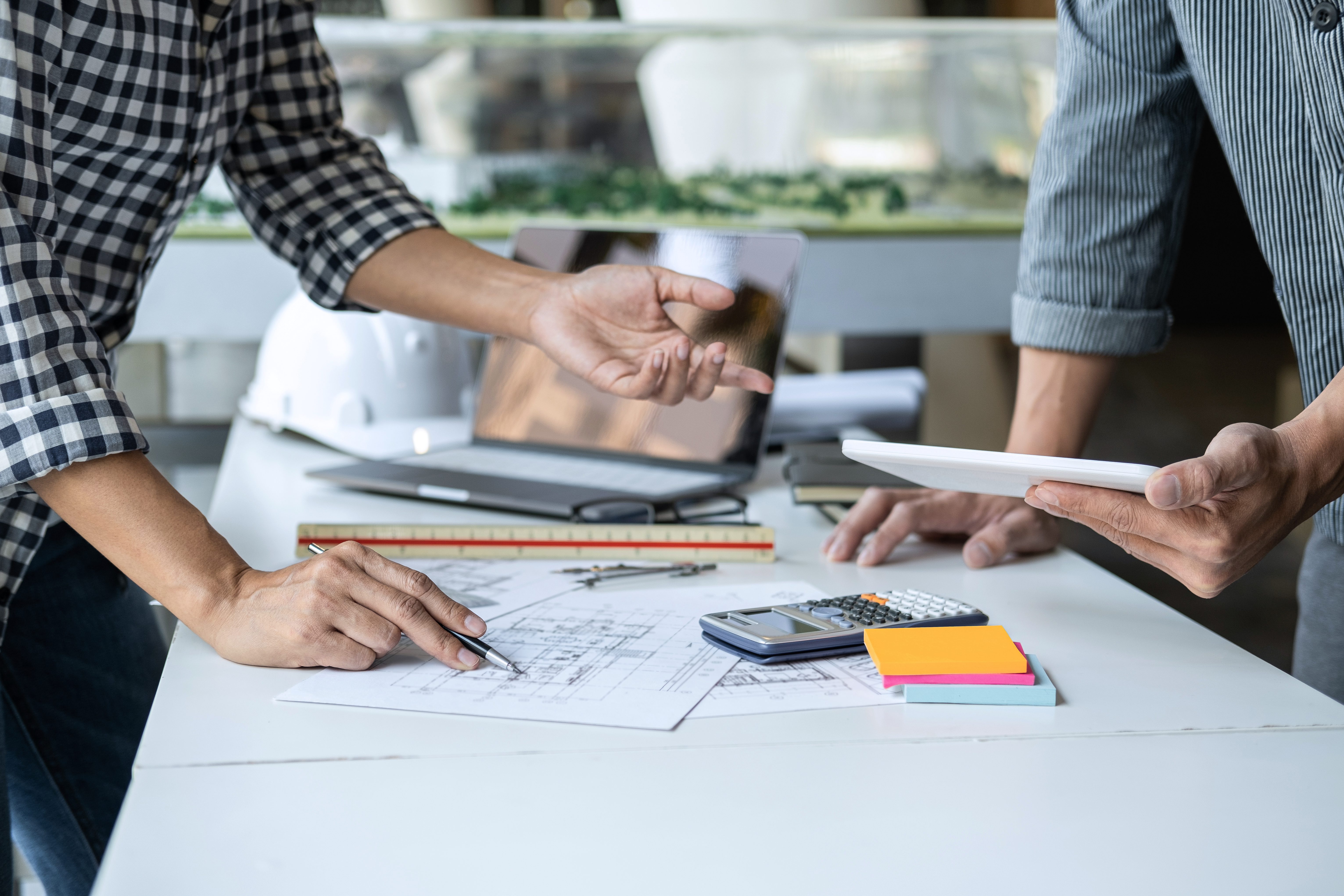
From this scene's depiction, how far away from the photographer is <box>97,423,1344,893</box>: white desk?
51 centimetres

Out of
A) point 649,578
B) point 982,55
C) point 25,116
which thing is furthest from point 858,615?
point 982,55

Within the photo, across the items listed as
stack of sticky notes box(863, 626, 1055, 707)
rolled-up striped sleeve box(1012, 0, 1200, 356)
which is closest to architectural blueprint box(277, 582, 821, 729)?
stack of sticky notes box(863, 626, 1055, 707)

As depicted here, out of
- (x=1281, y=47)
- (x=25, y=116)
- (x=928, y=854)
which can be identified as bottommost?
(x=928, y=854)

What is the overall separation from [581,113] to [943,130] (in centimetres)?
102

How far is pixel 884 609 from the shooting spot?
31.6 inches

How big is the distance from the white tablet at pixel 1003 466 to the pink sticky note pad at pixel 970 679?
12 centimetres

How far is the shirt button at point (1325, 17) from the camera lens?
86 cm

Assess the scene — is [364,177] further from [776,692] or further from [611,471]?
[776,692]

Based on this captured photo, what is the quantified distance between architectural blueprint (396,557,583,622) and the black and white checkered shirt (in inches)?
10.6

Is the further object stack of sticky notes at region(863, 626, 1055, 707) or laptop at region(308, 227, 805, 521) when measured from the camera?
laptop at region(308, 227, 805, 521)

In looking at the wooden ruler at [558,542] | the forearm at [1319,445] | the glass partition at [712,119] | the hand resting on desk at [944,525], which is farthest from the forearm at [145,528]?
the glass partition at [712,119]

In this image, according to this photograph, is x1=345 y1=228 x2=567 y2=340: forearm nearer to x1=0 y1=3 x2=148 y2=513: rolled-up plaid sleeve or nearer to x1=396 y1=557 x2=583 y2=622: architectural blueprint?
x1=396 y1=557 x2=583 y2=622: architectural blueprint

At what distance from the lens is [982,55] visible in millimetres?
2951

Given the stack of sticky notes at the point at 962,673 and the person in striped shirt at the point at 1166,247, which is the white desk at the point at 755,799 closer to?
the stack of sticky notes at the point at 962,673
